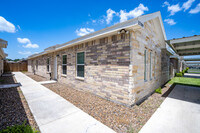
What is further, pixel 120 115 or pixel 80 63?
pixel 80 63

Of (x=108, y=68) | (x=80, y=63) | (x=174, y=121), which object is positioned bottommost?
(x=174, y=121)

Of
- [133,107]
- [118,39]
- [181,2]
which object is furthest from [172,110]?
[181,2]

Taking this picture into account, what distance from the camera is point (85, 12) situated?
296 inches

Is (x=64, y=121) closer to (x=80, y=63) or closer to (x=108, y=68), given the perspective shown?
(x=108, y=68)

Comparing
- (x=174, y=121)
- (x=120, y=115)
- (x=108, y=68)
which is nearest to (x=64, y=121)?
(x=120, y=115)

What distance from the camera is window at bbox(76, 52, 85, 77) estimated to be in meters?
5.86

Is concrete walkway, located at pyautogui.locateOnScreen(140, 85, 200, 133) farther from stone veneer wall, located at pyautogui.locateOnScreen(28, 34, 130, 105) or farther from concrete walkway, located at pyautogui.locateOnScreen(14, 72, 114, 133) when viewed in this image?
concrete walkway, located at pyautogui.locateOnScreen(14, 72, 114, 133)

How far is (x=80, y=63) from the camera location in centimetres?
603

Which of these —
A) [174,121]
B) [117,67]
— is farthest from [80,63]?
[174,121]

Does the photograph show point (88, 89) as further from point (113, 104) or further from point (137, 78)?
point (137, 78)

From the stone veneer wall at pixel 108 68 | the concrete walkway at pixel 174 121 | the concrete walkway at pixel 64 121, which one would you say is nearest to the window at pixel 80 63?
the stone veneer wall at pixel 108 68

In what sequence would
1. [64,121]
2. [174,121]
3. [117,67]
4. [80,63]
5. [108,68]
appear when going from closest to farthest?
[64,121] < [174,121] < [117,67] < [108,68] < [80,63]

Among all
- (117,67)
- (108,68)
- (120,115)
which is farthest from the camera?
(108,68)

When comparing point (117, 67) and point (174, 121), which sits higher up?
point (117, 67)
